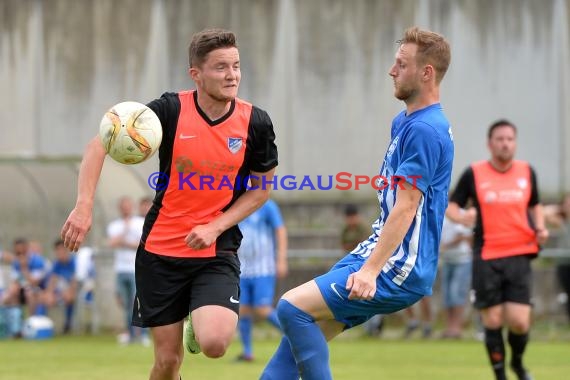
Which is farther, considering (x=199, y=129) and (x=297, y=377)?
(x=199, y=129)

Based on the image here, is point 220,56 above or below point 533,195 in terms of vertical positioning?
above

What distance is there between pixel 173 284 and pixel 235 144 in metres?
0.88

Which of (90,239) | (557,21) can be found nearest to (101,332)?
(90,239)

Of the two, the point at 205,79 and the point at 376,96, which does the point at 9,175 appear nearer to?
the point at 376,96

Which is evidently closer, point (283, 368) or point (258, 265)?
point (283, 368)

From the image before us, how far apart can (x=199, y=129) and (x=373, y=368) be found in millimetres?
5727

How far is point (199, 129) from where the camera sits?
6574mm

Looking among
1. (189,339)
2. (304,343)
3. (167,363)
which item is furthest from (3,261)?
(304,343)

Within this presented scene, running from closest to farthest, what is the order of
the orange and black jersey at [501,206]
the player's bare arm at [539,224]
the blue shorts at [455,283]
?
the player's bare arm at [539,224]
the orange and black jersey at [501,206]
the blue shorts at [455,283]

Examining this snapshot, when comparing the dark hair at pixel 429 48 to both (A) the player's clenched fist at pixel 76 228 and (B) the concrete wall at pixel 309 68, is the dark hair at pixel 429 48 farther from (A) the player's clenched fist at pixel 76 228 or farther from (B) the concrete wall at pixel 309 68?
(B) the concrete wall at pixel 309 68

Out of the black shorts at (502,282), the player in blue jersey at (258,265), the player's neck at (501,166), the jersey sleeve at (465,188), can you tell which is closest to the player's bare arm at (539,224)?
the black shorts at (502,282)

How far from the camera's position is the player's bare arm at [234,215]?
251 inches

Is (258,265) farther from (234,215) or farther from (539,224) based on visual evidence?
(234,215)

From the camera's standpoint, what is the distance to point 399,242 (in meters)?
5.71
